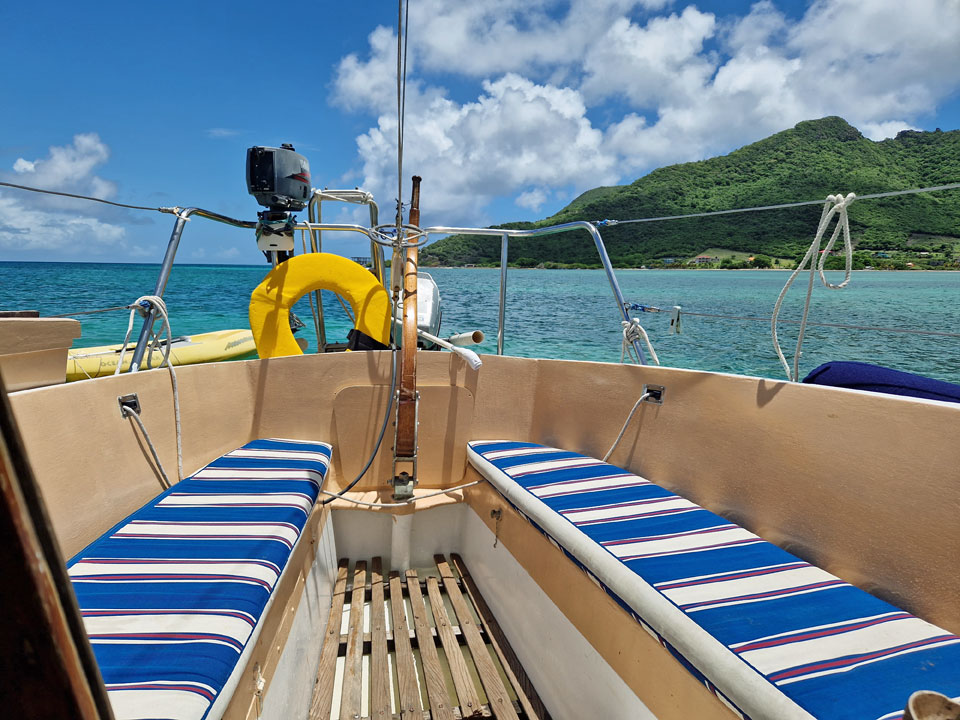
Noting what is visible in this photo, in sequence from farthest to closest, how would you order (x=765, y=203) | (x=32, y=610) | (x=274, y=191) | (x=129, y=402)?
(x=765, y=203) < (x=274, y=191) < (x=129, y=402) < (x=32, y=610)

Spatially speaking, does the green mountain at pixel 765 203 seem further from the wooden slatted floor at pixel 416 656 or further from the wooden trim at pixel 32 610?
the wooden trim at pixel 32 610

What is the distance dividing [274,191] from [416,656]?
7.93 ft

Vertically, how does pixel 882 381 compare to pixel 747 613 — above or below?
above

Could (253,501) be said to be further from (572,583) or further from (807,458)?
(807,458)

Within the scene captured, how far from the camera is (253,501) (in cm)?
156

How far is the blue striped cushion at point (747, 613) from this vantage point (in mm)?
900

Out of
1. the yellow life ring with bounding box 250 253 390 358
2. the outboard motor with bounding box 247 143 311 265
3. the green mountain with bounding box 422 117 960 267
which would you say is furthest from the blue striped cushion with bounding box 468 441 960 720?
the green mountain with bounding box 422 117 960 267

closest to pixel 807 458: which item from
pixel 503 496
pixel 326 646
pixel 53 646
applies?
pixel 503 496

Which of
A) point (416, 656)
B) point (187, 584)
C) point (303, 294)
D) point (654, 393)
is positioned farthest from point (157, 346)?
point (654, 393)

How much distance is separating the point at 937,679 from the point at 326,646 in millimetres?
1636

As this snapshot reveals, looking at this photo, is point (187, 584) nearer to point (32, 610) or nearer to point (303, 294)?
point (32, 610)

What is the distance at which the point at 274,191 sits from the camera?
2.86 m

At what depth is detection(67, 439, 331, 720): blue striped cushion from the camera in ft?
2.89

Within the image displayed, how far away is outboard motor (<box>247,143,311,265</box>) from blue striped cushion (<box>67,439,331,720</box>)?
1.52 metres
